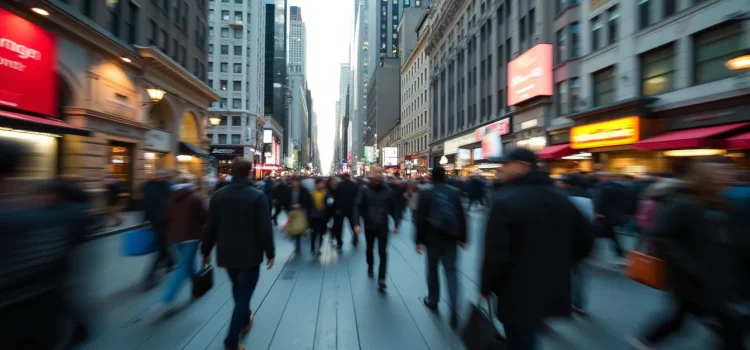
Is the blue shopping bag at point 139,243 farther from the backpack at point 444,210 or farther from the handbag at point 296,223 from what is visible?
the backpack at point 444,210

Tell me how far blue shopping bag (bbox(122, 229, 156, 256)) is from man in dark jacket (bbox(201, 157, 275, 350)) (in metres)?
2.37

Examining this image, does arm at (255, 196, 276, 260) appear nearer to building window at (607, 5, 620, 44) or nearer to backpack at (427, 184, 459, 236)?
backpack at (427, 184, 459, 236)

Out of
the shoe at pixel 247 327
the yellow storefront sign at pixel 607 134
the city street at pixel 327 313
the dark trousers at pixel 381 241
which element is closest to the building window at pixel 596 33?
the yellow storefront sign at pixel 607 134

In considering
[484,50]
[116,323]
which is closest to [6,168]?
[116,323]

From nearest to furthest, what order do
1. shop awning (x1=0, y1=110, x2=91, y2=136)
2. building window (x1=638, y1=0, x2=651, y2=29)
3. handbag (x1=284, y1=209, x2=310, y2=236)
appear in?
handbag (x1=284, y1=209, x2=310, y2=236)
shop awning (x1=0, y1=110, x2=91, y2=136)
building window (x1=638, y1=0, x2=651, y2=29)

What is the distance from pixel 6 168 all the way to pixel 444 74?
52569 millimetres

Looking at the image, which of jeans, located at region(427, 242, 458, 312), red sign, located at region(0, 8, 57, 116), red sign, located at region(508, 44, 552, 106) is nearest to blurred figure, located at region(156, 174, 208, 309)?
jeans, located at region(427, 242, 458, 312)

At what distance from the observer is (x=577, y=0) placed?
79.5ft

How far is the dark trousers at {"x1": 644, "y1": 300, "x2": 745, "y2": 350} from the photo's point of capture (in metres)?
3.40

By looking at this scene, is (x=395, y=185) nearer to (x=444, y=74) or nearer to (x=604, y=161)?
(x=604, y=161)

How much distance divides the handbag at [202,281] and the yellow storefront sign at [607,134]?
19323 mm

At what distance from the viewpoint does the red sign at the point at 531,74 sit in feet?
87.2

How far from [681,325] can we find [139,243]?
6.58 metres

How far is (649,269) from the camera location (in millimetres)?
4113
